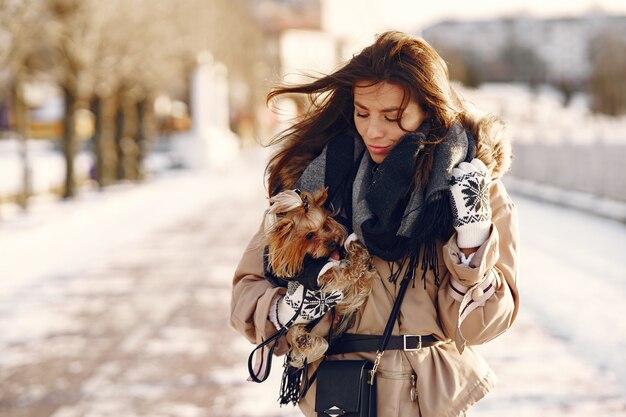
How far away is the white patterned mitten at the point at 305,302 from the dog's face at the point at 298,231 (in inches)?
2.2

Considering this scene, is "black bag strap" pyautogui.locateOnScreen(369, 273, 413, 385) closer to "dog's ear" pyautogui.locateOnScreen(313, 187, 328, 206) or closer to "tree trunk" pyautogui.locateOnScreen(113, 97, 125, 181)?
"dog's ear" pyautogui.locateOnScreen(313, 187, 328, 206)

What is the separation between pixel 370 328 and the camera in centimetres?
245

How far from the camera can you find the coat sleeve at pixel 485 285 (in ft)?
7.38

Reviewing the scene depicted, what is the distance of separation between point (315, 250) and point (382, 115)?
437 mm

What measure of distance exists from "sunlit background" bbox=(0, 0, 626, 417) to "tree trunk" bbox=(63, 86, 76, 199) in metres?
0.05

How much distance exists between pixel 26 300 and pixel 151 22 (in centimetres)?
1639

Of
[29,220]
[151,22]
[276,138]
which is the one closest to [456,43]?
[151,22]

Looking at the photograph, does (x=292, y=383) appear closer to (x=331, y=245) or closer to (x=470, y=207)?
(x=331, y=245)

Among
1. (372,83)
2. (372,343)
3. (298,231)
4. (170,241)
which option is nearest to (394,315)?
(372,343)

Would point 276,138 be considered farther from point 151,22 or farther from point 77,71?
point 151,22

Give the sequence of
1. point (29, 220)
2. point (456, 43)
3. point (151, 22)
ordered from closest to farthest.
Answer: point (29, 220)
point (151, 22)
point (456, 43)

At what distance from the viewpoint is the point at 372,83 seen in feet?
7.85

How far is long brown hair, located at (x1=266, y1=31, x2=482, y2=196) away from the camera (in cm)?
236

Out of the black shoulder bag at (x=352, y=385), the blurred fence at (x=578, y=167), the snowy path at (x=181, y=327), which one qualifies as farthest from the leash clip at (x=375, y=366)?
the blurred fence at (x=578, y=167)
